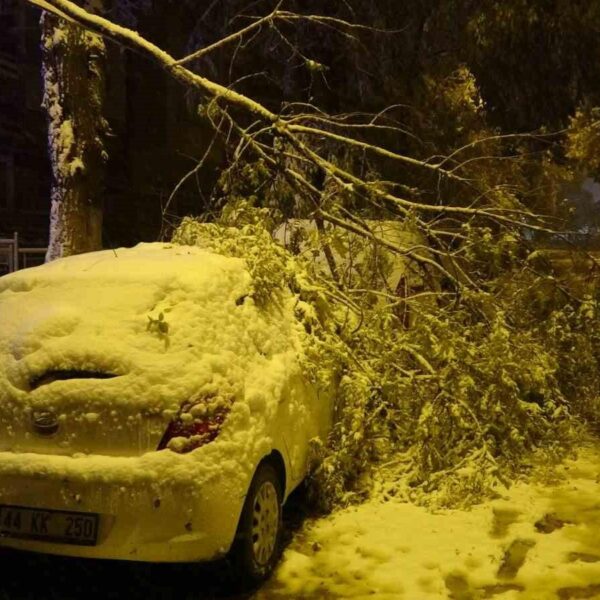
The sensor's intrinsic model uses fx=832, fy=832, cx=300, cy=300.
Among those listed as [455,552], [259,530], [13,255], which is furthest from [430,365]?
[13,255]

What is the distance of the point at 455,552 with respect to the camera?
452 centimetres

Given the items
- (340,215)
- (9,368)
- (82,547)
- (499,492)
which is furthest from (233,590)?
(340,215)

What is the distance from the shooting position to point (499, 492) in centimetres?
554

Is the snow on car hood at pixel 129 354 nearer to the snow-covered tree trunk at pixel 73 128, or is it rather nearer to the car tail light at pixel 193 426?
the car tail light at pixel 193 426

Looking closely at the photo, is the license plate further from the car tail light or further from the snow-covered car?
the car tail light

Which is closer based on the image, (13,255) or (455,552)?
(455,552)

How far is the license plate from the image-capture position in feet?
11.9

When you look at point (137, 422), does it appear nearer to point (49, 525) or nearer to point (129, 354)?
point (129, 354)

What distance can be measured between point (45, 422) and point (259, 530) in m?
1.17

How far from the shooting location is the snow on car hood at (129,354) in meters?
3.71

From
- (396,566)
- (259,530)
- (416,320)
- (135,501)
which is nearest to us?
(135,501)

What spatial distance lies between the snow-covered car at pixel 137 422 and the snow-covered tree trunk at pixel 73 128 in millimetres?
4156

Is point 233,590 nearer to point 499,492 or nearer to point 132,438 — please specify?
point 132,438

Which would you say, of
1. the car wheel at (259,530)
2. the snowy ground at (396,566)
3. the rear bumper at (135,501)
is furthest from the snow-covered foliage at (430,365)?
the rear bumper at (135,501)
